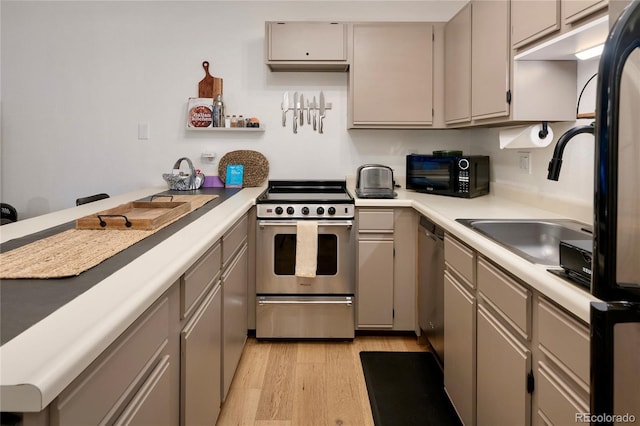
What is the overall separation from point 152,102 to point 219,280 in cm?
209

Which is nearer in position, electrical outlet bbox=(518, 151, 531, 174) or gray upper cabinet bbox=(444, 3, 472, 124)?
electrical outlet bbox=(518, 151, 531, 174)

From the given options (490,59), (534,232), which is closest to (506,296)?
(534,232)

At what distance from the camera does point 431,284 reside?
101 inches

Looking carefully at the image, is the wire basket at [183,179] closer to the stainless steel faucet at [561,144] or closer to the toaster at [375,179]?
the toaster at [375,179]

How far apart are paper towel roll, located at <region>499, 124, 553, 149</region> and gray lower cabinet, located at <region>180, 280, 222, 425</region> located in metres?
1.53

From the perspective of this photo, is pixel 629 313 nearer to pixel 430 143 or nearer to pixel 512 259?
pixel 512 259

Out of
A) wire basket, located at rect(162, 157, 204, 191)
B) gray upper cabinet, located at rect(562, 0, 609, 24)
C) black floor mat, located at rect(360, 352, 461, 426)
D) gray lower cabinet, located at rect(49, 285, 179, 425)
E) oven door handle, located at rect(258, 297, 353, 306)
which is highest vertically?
gray upper cabinet, located at rect(562, 0, 609, 24)

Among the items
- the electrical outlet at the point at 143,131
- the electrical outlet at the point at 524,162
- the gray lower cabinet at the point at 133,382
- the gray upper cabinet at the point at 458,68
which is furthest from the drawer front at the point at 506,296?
the electrical outlet at the point at 143,131

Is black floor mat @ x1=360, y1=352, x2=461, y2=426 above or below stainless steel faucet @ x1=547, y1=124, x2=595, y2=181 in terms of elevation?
below

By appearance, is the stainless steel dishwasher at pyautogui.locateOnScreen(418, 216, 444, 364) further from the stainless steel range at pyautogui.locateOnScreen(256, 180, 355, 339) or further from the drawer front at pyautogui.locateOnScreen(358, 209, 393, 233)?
the stainless steel range at pyautogui.locateOnScreen(256, 180, 355, 339)

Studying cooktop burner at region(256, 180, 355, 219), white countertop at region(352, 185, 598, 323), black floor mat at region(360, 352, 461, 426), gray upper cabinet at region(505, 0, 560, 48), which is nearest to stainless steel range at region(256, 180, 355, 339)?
cooktop burner at region(256, 180, 355, 219)

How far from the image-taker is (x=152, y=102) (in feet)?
11.4

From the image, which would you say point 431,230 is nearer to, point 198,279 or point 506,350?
point 506,350

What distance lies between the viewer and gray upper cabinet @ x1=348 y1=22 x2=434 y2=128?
10.1ft
